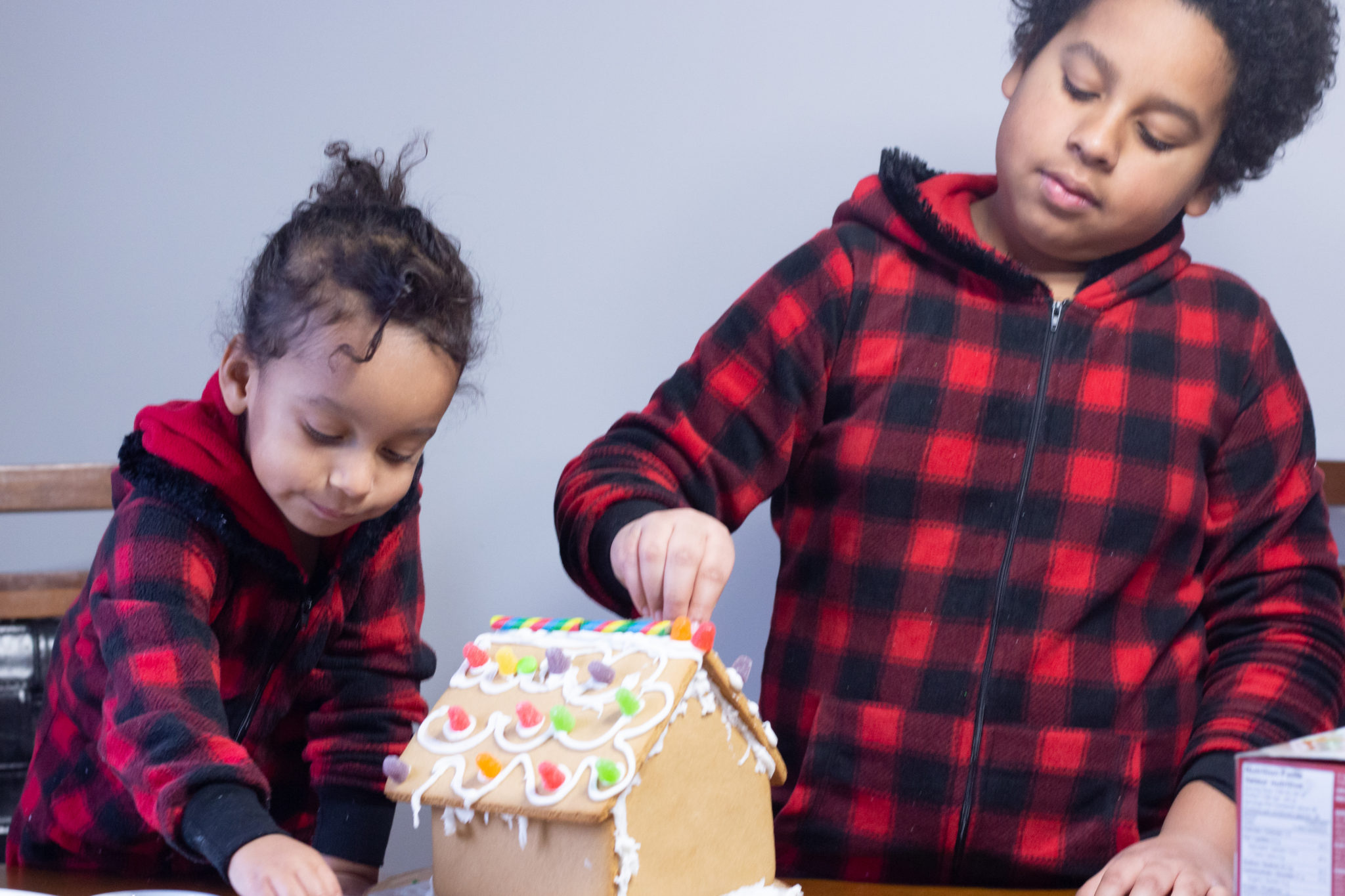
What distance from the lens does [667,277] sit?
4.75ft

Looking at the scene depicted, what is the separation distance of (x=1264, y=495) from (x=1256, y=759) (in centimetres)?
51

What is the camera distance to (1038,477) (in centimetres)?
102

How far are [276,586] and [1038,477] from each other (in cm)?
Result: 63

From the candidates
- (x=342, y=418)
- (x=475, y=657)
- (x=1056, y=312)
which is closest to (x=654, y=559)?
(x=475, y=657)

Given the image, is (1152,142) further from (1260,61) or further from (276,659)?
(276,659)

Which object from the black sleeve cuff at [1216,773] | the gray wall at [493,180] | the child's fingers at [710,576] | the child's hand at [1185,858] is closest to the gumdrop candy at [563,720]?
the child's fingers at [710,576]

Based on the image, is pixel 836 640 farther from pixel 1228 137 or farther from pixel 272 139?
pixel 272 139

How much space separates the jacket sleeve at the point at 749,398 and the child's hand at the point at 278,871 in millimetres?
338

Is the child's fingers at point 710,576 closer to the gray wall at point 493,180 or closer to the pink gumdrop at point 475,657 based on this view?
the pink gumdrop at point 475,657

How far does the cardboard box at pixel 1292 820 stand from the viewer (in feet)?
1.89

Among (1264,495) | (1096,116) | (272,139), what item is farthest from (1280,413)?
(272,139)

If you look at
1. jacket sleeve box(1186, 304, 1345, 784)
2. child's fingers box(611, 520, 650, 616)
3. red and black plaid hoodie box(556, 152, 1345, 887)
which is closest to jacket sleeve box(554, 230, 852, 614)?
red and black plaid hoodie box(556, 152, 1345, 887)

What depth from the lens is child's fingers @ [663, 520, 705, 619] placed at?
778 mm

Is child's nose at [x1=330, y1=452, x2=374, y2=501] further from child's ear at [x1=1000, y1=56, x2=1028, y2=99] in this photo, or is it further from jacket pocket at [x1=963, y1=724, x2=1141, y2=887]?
child's ear at [x1=1000, y1=56, x2=1028, y2=99]
